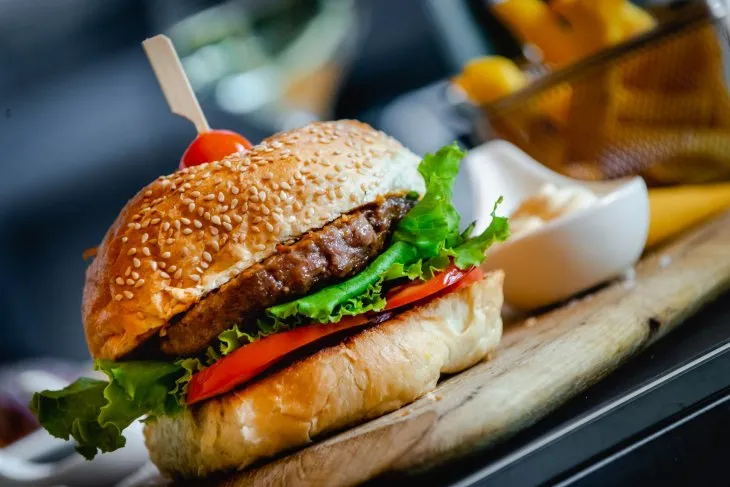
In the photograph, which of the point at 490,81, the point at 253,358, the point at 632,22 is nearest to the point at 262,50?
the point at 490,81

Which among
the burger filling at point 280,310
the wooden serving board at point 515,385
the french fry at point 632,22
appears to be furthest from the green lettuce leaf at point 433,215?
the french fry at point 632,22

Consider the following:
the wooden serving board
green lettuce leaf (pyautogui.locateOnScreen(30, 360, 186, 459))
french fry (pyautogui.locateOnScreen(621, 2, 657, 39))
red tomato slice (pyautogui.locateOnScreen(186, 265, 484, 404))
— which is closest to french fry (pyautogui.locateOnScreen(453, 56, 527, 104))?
french fry (pyautogui.locateOnScreen(621, 2, 657, 39))

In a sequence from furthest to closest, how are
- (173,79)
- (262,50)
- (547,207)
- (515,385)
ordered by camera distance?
(262,50)
(547,207)
(173,79)
(515,385)

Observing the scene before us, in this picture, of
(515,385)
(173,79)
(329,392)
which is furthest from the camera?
(173,79)

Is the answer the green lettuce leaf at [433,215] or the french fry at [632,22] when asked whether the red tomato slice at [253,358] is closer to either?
the green lettuce leaf at [433,215]

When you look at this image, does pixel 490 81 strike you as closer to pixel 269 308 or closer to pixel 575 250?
pixel 575 250

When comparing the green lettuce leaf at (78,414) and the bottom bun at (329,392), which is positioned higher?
the green lettuce leaf at (78,414)
